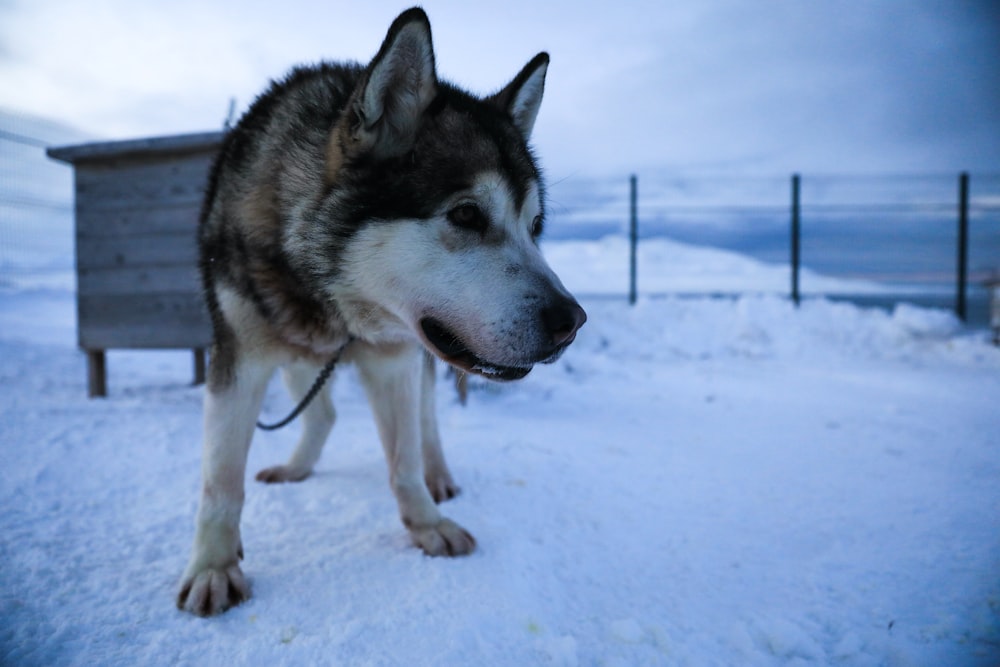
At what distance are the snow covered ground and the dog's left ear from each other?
1.59 meters

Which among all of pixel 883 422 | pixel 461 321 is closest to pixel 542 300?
pixel 461 321

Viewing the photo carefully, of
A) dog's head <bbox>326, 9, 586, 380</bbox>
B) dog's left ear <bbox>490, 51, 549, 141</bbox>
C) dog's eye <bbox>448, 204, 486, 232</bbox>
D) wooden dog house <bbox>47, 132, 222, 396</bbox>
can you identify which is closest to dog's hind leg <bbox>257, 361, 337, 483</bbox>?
dog's head <bbox>326, 9, 586, 380</bbox>

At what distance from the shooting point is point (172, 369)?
599 centimetres

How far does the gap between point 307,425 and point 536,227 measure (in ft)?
5.28

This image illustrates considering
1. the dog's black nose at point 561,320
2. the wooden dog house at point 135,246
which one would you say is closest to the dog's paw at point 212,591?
the dog's black nose at point 561,320

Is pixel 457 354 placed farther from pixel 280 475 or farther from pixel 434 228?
pixel 280 475

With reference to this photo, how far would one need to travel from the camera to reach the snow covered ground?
1.37m

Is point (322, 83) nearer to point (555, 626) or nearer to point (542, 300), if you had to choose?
point (542, 300)

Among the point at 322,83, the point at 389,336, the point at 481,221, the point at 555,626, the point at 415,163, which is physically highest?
the point at 322,83

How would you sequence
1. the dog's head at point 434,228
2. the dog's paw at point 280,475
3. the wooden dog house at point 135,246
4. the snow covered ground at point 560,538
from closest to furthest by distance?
the snow covered ground at point 560,538 → the dog's head at point 434,228 → the dog's paw at point 280,475 → the wooden dog house at point 135,246

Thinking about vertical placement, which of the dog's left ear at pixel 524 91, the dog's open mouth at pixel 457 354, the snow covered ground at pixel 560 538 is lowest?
the snow covered ground at pixel 560 538

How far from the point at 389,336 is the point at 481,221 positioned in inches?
21.4

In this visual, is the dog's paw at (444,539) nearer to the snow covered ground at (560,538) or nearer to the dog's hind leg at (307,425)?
the snow covered ground at (560,538)

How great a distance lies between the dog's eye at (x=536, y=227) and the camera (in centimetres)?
190
